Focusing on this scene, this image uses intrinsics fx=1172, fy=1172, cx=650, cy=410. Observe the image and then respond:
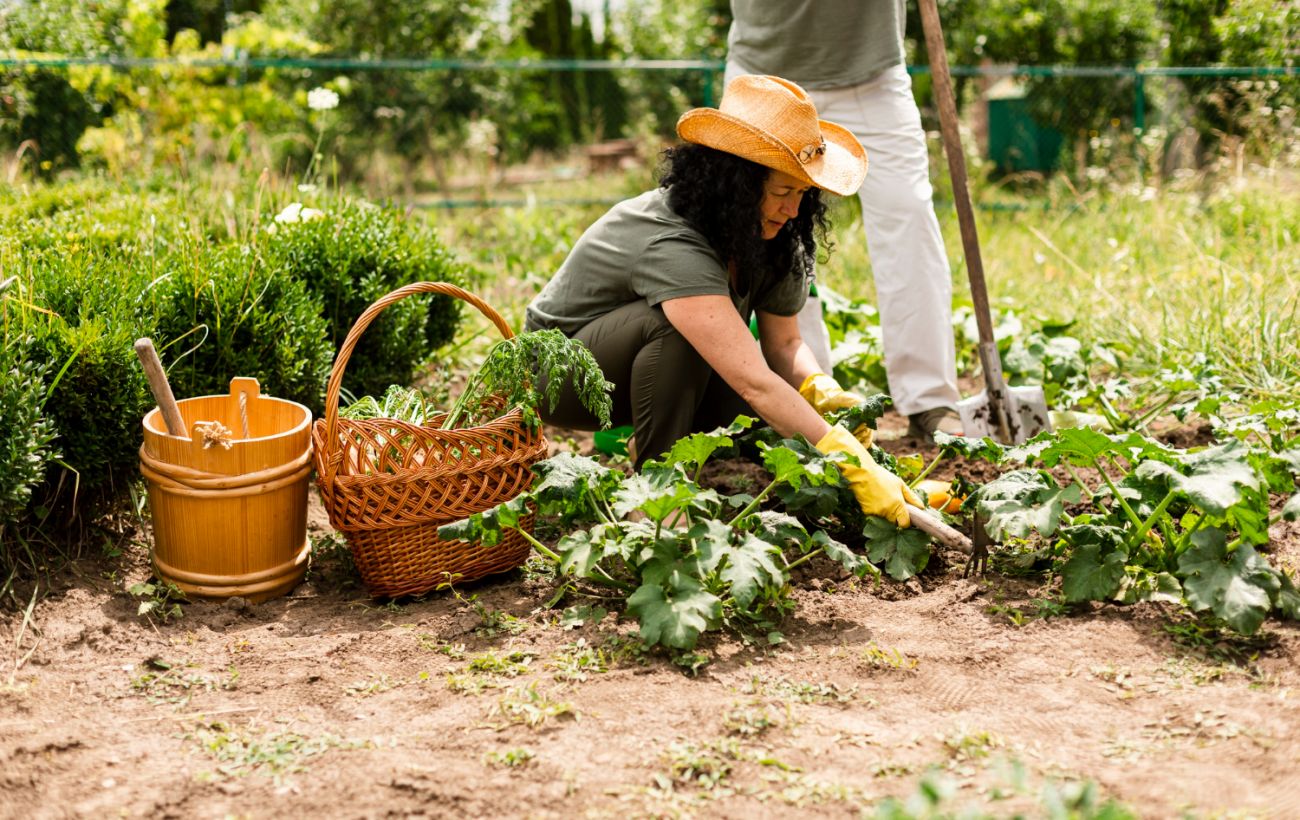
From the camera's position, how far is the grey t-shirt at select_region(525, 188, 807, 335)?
3000mm

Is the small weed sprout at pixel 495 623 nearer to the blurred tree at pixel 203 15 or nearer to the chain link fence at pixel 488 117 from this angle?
the chain link fence at pixel 488 117

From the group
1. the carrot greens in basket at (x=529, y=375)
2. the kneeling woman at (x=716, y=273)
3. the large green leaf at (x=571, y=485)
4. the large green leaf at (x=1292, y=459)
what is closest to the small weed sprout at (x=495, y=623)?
the large green leaf at (x=571, y=485)

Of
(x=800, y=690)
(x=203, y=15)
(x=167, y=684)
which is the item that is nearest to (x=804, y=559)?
(x=800, y=690)

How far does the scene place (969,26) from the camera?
9781mm

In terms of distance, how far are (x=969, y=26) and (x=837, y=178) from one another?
24.9 feet

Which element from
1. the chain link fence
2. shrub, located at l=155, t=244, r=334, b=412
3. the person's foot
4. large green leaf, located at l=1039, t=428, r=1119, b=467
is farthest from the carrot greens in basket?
the chain link fence

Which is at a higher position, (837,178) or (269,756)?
(837,178)

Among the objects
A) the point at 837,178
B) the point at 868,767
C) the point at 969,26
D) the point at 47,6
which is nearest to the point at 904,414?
the point at 837,178

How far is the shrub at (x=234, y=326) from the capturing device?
316cm

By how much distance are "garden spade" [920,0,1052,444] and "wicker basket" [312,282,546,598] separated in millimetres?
1555

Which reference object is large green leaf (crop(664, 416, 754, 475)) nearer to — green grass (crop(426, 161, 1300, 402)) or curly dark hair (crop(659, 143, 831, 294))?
curly dark hair (crop(659, 143, 831, 294))

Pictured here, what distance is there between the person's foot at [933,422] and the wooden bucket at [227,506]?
199cm

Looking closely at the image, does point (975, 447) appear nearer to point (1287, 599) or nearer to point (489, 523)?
point (1287, 599)

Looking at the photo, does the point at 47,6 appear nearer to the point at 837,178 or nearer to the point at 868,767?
the point at 837,178
